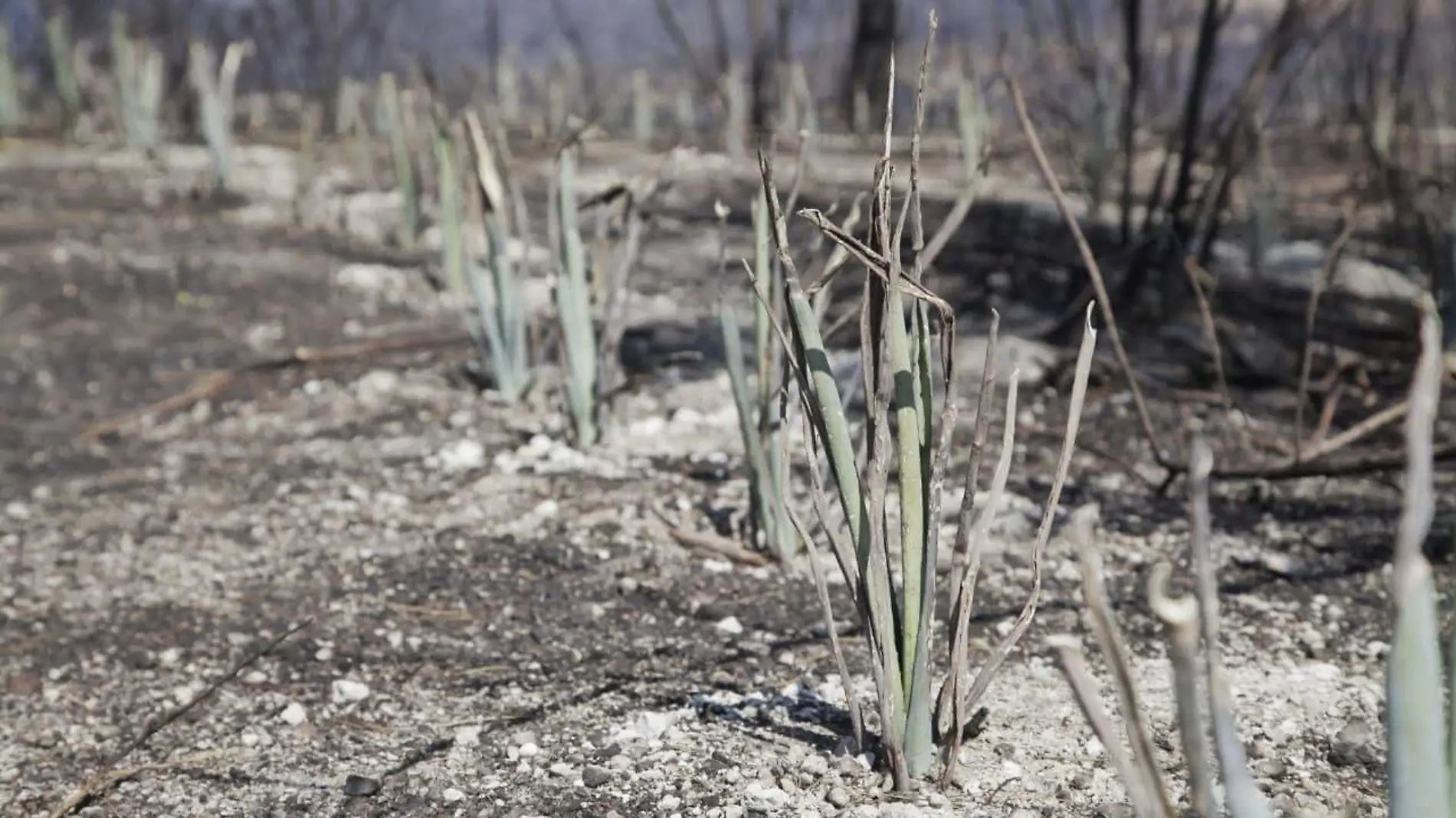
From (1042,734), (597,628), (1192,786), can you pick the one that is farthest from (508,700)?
(1192,786)

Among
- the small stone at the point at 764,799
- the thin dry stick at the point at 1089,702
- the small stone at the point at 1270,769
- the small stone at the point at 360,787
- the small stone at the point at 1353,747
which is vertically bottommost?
the small stone at the point at 360,787

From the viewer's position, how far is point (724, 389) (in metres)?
1.88

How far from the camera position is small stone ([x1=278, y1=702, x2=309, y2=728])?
1000 mm

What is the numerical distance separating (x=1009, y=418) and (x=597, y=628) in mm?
556

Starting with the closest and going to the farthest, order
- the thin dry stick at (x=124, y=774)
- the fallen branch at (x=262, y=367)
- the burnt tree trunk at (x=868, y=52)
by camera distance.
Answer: the thin dry stick at (x=124, y=774), the fallen branch at (x=262, y=367), the burnt tree trunk at (x=868, y=52)

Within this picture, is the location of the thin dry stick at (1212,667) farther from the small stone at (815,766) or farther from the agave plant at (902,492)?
the small stone at (815,766)

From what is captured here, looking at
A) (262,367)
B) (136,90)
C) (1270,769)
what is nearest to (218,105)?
(136,90)

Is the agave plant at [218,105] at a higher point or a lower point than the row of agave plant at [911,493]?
higher

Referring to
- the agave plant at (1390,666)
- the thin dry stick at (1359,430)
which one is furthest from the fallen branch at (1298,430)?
the agave plant at (1390,666)

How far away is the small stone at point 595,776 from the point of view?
34.4 inches

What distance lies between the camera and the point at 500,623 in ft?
3.84

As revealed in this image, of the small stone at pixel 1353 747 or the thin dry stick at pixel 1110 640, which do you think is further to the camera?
the small stone at pixel 1353 747

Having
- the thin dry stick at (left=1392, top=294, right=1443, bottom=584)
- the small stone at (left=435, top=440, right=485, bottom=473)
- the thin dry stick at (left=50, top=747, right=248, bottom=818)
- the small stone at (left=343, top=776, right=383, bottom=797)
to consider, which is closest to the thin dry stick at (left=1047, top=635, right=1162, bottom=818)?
the thin dry stick at (left=1392, top=294, right=1443, bottom=584)

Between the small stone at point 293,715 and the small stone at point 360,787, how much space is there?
123 millimetres
